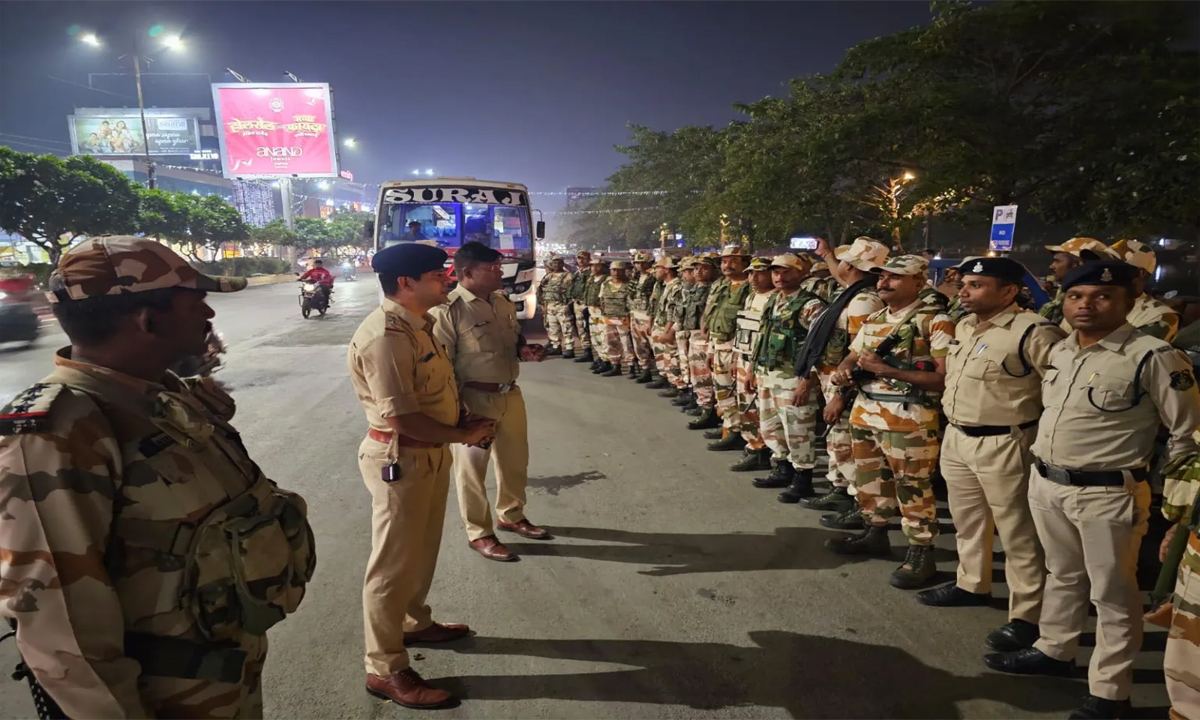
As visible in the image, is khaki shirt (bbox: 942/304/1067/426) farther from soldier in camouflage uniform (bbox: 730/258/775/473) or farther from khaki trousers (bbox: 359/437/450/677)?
khaki trousers (bbox: 359/437/450/677)

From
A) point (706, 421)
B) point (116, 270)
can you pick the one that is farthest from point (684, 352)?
point (116, 270)

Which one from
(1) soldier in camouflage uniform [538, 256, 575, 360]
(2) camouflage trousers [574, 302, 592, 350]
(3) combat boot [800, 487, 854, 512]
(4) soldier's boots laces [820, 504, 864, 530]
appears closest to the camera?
(4) soldier's boots laces [820, 504, 864, 530]

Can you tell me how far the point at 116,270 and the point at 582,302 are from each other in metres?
9.09

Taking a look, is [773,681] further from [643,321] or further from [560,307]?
[560,307]

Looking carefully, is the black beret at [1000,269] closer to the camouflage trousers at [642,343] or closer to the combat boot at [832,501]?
the combat boot at [832,501]

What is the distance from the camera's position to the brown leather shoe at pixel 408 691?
260cm

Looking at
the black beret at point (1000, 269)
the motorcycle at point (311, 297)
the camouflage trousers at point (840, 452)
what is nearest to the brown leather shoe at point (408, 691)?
the camouflage trousers at point (840, 452)

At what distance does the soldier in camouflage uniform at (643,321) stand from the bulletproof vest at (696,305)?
55.0 inches

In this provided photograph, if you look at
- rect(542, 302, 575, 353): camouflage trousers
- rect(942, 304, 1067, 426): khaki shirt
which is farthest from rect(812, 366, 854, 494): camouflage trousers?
rect(542, 302, 575, 353): camouflage trousers

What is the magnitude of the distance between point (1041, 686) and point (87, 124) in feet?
267

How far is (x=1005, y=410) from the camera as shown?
9.68ft

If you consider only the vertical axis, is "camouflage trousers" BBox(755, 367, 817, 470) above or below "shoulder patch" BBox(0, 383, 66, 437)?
below

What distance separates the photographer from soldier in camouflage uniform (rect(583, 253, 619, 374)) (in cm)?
961

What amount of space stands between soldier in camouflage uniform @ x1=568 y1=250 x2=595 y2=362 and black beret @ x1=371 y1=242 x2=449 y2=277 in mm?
7562
